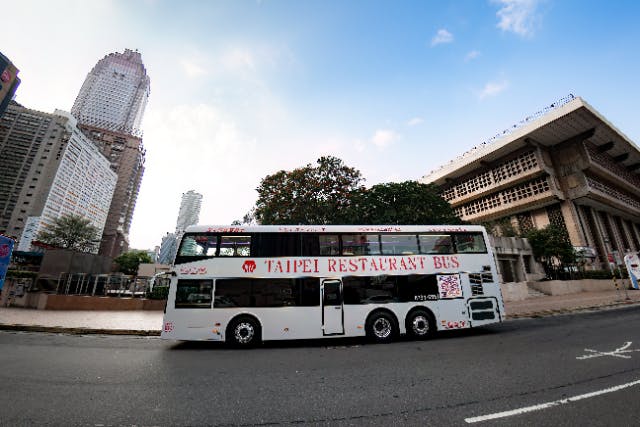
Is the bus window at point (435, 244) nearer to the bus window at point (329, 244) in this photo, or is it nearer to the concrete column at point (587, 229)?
the bus window at point (329, 244)

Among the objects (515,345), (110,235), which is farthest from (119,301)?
(110,235)

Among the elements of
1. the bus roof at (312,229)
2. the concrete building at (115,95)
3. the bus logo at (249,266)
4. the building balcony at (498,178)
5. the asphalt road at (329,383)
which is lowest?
the asphalt road at (329,383)

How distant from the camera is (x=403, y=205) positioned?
24859 millimetres

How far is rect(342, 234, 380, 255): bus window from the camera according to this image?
9.16 meters

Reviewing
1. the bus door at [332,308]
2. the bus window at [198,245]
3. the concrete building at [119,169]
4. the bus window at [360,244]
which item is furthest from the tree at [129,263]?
the bus window at [360,244]

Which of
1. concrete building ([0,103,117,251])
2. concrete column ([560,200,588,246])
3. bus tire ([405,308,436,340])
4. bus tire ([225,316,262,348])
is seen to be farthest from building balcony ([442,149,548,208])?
concrete building ([0,103,117,251])

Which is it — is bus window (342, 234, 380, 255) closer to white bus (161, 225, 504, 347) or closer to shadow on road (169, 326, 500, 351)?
white bus (161, 225, 504, 347)

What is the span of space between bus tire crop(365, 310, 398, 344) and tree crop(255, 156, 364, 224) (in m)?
15.1

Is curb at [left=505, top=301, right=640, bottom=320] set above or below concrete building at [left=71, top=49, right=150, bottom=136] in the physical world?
below

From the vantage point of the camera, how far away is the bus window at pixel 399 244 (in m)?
9.30

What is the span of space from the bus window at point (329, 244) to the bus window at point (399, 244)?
1569 mm

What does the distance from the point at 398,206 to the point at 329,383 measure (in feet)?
70.9

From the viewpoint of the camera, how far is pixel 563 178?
116 ft

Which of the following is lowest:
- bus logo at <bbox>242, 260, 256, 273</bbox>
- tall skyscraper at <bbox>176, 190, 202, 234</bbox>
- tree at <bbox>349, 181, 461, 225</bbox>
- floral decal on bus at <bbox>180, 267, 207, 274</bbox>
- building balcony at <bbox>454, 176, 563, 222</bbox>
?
floral decal on bus at <bbox>180, 267, 207, 274</bbox>
